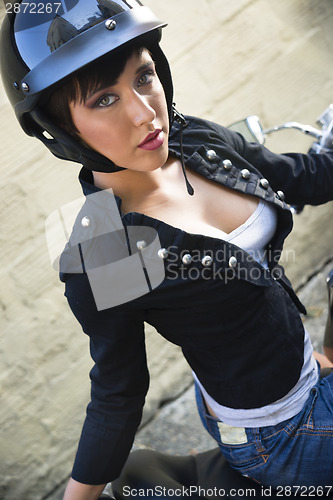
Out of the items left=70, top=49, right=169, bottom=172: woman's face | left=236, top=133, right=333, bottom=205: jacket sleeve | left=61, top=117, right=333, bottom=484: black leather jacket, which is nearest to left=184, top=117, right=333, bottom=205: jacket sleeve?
left=236, top=133, right=333, bottom=205: jacket sleeve

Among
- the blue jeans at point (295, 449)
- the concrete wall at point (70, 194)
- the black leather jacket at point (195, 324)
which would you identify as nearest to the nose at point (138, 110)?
the black leather jacket at point (195, 324)

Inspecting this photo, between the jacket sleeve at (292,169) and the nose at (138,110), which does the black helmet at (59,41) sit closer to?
the nose at (138,110)

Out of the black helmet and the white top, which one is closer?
the black helmet

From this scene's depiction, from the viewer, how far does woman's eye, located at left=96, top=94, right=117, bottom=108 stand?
1060mm

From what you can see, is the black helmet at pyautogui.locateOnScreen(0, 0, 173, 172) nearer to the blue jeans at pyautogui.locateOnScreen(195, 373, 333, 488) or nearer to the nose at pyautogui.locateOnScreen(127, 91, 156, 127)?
the nose at pyautogui.locateOnScreen(127, 91, 156, 127)

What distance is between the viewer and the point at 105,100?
106 centimetres

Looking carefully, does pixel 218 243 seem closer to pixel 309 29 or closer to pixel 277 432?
pixel 277 432

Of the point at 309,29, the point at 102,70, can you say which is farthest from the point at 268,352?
the point at 309,29

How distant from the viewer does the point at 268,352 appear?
4.16 feet

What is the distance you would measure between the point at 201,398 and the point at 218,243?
461 mm

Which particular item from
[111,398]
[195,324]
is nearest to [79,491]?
[111,398]

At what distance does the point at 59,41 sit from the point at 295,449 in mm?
972

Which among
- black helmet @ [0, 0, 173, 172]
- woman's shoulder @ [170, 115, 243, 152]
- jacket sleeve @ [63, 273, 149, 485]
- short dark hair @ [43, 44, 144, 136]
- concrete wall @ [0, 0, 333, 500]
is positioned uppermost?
black helmet @ [0, 0, 173, 172]

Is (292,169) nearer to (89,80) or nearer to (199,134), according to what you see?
(199,134)
